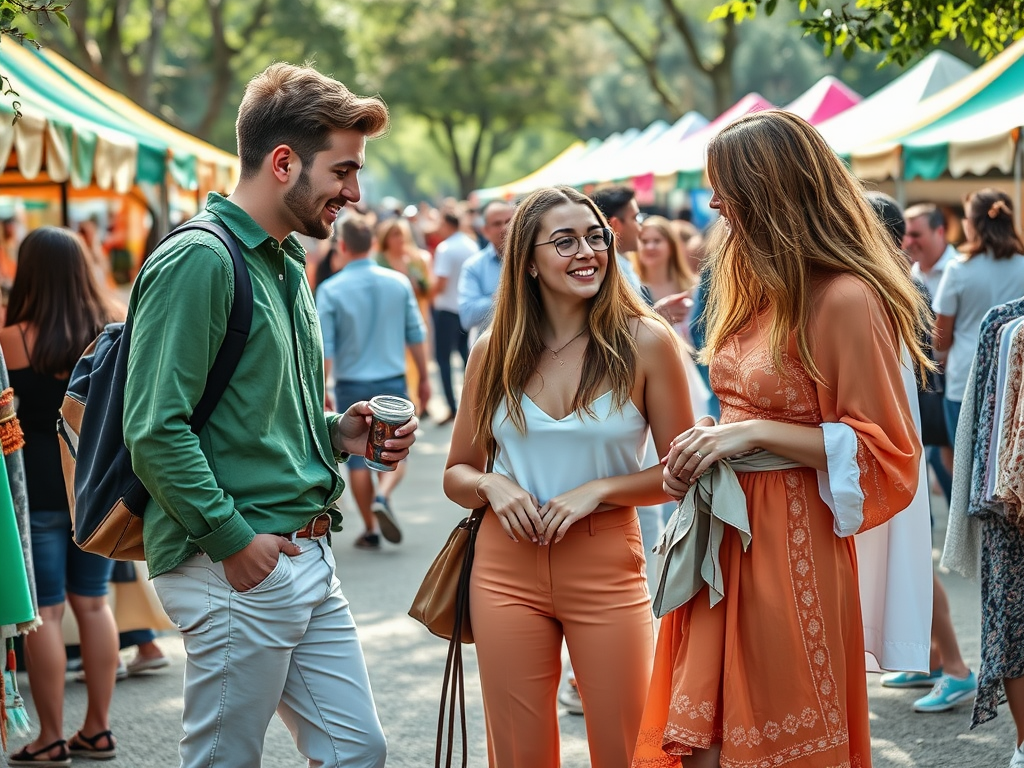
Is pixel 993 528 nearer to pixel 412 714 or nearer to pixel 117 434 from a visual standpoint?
pixel 412 714

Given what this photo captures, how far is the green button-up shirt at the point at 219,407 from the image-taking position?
2.65 metres

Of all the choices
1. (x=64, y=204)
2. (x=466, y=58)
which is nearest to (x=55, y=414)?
(x=64, y=204)

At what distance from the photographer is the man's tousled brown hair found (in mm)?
2838

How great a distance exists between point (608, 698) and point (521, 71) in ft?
140

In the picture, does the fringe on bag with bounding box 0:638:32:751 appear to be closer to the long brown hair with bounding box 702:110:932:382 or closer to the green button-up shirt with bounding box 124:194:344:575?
the green button-up shirt with bounding box 124:194:344:575

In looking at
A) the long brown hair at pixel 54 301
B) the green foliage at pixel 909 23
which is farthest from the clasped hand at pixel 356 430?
the green foliage at pixel 909 23

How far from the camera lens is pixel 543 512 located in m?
3.26

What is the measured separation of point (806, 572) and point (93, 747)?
10.0 ft

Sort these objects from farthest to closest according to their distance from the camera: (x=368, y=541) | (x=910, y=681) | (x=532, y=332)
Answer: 1. (x=368, y=541)
2. (x=910, y=681)
3. (x=532, y=332)

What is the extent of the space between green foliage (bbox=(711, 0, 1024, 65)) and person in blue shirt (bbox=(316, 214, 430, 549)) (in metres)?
3.85

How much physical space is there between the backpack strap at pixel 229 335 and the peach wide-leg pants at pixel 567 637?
95cm

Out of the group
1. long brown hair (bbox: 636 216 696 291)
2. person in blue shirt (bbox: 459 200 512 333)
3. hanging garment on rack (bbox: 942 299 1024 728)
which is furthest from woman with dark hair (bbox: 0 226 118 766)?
person in blue shirt (bbox: 459 200 512 333)

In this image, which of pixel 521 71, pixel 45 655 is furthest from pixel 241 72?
pixel 45 655

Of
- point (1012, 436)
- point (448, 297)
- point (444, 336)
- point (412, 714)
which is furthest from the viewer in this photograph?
point (444, 336)
